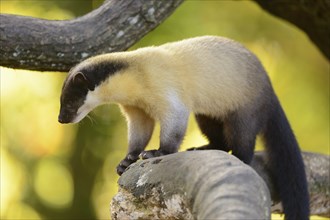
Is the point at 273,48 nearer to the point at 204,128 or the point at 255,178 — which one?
the point at 204,128

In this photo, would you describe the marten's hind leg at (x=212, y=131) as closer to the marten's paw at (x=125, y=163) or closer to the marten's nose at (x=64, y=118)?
the marten's paw at (x=125, y=163)

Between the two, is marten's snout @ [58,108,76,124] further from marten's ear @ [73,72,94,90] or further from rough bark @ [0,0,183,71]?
rough bark @ [0,0,183,71]

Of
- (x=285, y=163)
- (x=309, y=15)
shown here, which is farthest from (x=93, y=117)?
(x=285, y=163)

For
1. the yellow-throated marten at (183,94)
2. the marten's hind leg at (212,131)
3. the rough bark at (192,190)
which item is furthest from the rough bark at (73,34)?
the rough bark at (192,190)

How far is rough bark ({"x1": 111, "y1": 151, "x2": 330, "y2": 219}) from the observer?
1.76 meters

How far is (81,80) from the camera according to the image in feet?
10.0

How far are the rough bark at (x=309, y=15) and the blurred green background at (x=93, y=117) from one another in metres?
2.20

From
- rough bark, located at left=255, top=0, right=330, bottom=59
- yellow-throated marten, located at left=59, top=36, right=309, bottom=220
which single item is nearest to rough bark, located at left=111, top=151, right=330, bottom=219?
yellow-throated marten, located at left=59, top=36, right=309, bottom=220

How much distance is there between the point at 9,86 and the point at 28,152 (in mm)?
674

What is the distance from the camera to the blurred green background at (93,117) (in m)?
6.96

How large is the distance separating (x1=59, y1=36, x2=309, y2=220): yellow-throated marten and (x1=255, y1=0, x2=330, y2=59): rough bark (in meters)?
1.09

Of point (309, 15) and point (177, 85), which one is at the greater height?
point (177, 85)

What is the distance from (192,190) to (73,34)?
1.50 metres

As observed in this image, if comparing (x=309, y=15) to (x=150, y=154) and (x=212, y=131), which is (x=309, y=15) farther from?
(x=150, y=154)
